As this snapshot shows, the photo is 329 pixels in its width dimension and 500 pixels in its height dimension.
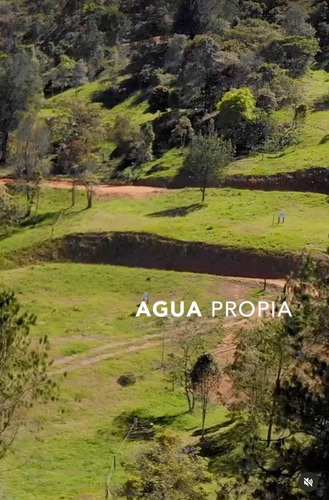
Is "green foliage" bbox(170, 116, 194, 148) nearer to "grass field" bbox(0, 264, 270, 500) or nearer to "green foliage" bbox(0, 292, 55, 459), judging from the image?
"grass field" bbox(0, 264, 270, 500)

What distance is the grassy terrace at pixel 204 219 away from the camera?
51062mm

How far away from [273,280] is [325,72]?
49.9 m

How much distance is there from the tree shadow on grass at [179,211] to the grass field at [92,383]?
26.8ft

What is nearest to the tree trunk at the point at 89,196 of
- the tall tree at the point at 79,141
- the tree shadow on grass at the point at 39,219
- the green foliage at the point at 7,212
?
the tall tree at the point at 79,141

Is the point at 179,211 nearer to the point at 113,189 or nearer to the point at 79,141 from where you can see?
the point at 113,189

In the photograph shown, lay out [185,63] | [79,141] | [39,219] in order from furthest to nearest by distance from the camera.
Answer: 1. [185,63]
2. [79,141]
3. [39,219]

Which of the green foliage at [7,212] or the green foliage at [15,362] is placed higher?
the green foliage at [15,362]

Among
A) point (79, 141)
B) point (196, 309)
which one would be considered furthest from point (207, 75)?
point (196, 309)

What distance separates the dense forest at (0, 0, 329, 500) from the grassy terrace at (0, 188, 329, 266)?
25 cm

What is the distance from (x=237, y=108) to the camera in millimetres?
68625

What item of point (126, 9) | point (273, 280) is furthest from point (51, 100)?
point (273, 280)

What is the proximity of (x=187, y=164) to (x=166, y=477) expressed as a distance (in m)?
42.9

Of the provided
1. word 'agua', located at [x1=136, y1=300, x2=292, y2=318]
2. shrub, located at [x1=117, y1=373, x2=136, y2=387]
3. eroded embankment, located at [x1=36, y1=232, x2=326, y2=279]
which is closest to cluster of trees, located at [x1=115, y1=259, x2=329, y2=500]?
shrub, located at [x1=117, y1=373, x2=136, y2=387]

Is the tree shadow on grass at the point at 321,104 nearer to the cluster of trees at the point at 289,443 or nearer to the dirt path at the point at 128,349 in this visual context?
the dirt path at the point at 128,349
